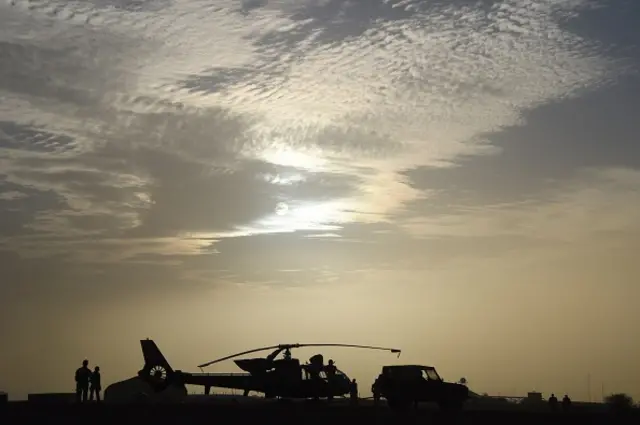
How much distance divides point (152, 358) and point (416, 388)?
2256 cm

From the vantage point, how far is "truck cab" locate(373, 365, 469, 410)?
47.9 meters

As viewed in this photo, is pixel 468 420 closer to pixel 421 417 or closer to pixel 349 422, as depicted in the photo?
pixel 421 417

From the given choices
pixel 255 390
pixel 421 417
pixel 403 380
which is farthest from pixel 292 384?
pixel 421 417

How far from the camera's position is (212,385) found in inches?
2195

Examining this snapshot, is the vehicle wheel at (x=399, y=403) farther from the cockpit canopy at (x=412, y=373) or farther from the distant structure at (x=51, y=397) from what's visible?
the distant structure at (x=51, y=397)

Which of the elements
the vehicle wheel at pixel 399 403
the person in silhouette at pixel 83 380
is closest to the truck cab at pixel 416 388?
the vehicle wheel at pixel 399 403

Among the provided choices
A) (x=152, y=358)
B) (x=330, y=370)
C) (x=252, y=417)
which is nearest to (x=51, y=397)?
(x=152, y=358)

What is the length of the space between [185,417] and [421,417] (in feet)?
34.1

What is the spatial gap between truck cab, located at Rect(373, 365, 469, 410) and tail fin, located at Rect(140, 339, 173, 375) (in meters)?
19.2

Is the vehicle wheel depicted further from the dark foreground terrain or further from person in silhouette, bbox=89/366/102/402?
person in silhouette, bbox=89/366/102/402

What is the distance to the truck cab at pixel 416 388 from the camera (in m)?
47.9

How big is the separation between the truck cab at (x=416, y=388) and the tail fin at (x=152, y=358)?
756 inches

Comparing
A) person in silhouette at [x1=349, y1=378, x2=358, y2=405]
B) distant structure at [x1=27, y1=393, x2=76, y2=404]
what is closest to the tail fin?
distant structure at [x1=27, y1=393, x2=76, y2=404]

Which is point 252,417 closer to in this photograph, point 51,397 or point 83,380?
point 83,380
